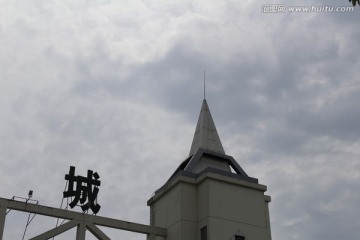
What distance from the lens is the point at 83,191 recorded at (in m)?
28.7

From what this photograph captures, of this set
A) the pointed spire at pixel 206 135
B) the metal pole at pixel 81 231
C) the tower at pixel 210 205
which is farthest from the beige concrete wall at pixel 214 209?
the metal pole at pixel 81 231

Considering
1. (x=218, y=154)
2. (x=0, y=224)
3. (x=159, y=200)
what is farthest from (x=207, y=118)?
(x=0, y=224)

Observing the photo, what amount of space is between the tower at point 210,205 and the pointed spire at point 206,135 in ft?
4.44

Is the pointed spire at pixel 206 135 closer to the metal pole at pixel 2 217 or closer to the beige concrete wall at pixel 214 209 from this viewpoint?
the beige concrete wall at pixel 214 209

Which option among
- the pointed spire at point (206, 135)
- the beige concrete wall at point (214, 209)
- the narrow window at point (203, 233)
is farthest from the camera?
the pointed spire at point (206, 135)

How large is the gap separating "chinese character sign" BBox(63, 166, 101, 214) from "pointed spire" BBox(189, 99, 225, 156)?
7879 millimetres

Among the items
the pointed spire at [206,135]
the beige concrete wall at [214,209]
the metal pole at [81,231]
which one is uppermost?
the pointed spire at [206,135]

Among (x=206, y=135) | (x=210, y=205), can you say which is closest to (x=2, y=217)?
(x=210, y=205)

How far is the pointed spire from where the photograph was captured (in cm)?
3356

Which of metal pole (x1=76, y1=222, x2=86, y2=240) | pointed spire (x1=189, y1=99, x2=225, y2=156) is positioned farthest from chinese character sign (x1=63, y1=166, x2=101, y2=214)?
pointed spire (x1=189, y1=99, x2=225, y2=156)

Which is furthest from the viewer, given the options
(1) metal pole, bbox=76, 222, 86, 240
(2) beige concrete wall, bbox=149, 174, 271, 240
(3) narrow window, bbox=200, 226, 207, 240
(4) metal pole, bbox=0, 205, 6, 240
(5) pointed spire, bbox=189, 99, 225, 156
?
(5) pointed spire, bbox=189, 99, 225, 156

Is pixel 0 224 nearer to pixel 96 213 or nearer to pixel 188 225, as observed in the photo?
pixel 96 213

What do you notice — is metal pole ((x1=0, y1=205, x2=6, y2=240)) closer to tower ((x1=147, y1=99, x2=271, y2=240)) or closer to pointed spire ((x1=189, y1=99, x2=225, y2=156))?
tower ((x1=147, y1=99, x2=271, y2=240))

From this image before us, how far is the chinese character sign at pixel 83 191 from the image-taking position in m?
28.2
